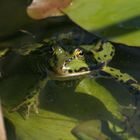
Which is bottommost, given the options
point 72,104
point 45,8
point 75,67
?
point 72,104

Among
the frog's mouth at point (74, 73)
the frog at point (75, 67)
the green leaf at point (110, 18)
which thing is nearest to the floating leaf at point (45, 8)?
the green leaf at point (110, 18)

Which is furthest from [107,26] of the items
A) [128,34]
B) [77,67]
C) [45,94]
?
[45,94]

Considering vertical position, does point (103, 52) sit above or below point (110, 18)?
below

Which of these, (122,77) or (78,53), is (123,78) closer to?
(122,77)

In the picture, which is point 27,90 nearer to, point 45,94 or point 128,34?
point 45,94

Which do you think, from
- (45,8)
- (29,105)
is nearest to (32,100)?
(29,105)
